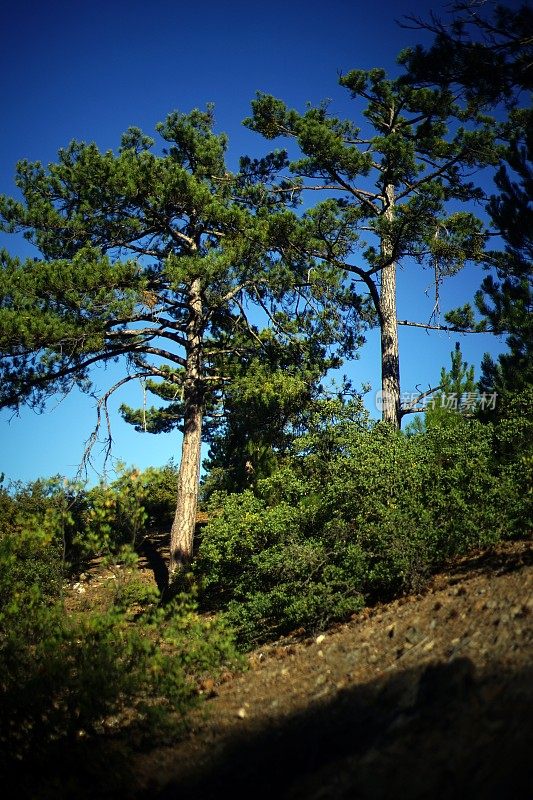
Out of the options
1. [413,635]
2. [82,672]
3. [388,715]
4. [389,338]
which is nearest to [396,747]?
[388,715]

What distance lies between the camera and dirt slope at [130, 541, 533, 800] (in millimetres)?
3389

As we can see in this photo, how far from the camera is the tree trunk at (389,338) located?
1343 centimetres

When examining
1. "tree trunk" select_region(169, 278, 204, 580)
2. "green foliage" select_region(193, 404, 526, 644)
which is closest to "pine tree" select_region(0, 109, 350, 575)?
"tree trunk" select_region(169, 278, 204, 580)

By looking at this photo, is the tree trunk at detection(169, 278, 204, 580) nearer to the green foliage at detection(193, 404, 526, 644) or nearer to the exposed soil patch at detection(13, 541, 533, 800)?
the green foliage at detection(193, 404, 526, 644)

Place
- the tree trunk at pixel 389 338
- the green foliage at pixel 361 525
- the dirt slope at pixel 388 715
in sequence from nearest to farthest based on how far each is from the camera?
the dirt slope at pixel 388 715 → the green foliage at pixel 361 525 → the tree trunk at pixel 389 338

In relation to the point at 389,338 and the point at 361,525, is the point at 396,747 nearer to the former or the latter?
the point at 361,525

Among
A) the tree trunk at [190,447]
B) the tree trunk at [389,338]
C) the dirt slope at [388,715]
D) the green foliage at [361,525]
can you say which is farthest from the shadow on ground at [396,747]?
the tree trunk at [190,447]

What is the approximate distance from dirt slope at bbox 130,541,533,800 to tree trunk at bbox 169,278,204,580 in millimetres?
6974

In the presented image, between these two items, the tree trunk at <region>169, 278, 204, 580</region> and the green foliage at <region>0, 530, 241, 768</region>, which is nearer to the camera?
the green foliage at <region>0, 530, 241, 768</region>

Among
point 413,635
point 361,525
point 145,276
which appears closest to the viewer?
point 413,635

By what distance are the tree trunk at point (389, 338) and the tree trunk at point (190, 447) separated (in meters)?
4.17

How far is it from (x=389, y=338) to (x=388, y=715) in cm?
1036

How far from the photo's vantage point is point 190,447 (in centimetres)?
1470

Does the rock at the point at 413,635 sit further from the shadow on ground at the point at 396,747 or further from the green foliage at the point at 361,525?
the green foliage at the point at 361,525
